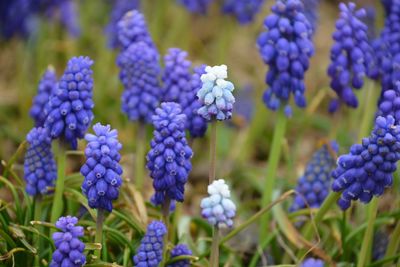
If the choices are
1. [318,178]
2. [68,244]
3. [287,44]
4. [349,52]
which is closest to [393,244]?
[318,178]

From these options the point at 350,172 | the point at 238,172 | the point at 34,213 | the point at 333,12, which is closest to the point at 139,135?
the point at 34,213

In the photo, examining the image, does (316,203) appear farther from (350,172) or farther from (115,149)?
(115,149)

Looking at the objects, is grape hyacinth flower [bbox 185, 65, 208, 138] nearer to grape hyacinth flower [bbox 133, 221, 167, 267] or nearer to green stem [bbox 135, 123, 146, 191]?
green stem [bbox 135, 123, 146, 191]

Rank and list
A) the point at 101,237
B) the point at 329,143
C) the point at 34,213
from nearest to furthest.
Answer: the point at 101,237
the point at 34,213
the point at 329,143

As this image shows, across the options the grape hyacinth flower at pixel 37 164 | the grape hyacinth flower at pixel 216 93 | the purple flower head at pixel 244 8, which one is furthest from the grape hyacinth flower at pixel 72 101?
the purple flower head at pixel 244 8

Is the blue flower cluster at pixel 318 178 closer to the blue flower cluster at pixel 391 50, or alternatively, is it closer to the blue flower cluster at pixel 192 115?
the blue flower cluster at pixel 391 50
